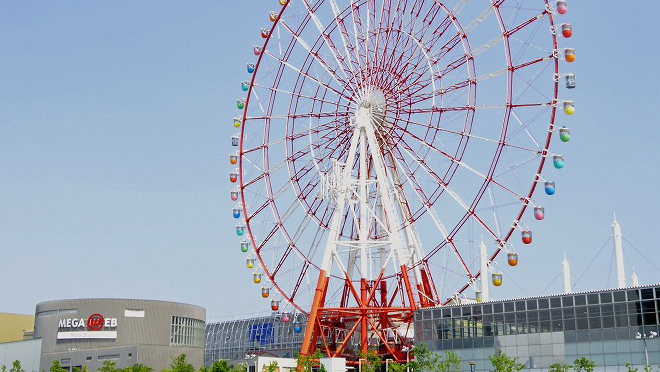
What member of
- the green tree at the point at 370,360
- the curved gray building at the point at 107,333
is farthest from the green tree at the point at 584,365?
the curved gray building at the point at 107,333

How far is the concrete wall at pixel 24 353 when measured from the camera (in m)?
105

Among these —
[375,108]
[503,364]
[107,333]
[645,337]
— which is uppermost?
[375,108]

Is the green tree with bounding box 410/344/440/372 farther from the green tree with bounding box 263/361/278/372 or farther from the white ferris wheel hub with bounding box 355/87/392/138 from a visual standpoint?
the white ferris wheel hub with bounding box 355/87/392/138

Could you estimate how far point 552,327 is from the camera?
62.8m

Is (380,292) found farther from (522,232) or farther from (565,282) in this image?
(565,282)

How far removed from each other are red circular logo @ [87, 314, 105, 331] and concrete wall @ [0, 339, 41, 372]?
22.8ft

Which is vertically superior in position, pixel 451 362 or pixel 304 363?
pixel 304 363

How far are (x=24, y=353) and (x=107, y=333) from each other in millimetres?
10910

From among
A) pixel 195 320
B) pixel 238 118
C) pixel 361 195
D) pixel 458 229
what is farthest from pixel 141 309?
pixel 458 229

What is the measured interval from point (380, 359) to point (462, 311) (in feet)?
22.9

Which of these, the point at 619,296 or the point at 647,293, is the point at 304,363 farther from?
the point at 647,293

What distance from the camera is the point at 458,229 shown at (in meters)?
66.7

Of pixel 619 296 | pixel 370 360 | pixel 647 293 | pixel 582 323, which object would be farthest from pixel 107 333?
pixel 647 293

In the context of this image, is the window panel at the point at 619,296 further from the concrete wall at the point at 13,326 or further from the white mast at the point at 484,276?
the concrete wall at the point at 13,326
